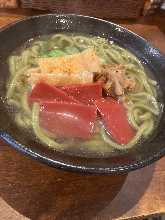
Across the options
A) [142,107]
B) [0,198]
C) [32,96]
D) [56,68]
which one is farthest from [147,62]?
[0,198]

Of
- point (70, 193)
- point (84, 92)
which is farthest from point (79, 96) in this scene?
point (70, 193)

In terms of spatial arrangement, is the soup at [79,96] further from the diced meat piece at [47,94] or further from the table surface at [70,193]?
the table surface at [70,193]

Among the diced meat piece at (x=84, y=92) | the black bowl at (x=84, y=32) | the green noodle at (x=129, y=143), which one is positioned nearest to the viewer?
the black bowl at (x=84, y=32)

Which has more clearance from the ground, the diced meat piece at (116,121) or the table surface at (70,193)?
the diced meat piece at (116,121)

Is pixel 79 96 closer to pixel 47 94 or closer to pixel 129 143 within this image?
pixel 47 94

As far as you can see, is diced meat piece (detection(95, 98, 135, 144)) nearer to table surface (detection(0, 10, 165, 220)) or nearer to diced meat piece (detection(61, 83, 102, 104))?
diced meat piece (detection(61, 83, 102, 104))

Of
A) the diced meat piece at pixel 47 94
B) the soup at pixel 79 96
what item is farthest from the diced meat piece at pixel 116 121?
the diced meat piece at pixel 47 94

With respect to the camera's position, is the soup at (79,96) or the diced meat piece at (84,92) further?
the diced meat piece at (84,92)
